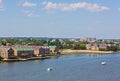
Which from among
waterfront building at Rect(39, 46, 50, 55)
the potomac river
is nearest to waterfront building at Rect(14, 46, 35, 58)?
waterfront building at Rect(39, 46, 50, 55)

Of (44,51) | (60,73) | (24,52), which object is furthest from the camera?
(44,51)

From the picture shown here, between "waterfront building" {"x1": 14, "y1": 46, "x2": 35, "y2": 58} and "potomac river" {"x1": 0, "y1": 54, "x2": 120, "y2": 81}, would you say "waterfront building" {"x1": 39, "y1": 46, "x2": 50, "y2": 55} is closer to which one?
"waterfront building" {"x1": 14, "y1": 46, "x2": 35, "y2": 58}

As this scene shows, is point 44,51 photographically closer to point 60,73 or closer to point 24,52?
point 24,52

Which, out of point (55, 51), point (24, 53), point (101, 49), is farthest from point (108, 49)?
point (24, 53)

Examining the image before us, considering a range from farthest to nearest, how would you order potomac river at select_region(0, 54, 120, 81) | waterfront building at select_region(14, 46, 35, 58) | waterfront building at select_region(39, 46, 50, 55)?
waterfront building at select_region(39, 46, 50, 55) → waterfront building at select_region(14, 46, 35, 58) → potomac river at select_region(0, 54, 120, 81)

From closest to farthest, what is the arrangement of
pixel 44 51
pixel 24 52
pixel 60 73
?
pixel 60 73
pixel 24 52
pixel 44 51

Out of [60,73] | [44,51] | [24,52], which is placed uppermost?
[24,52]

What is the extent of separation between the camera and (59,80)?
74.5ft

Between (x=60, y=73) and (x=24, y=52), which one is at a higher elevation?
(x=24, y=52)

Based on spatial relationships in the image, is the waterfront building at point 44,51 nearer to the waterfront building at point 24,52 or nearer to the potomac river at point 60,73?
the waterfront building at point 24,52

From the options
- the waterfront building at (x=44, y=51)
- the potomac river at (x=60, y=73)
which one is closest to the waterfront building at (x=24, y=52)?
the waterfront building at (x=44, y=51)

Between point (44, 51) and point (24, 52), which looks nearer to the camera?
point (24, 52)

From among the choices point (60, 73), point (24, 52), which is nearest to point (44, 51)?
point (24, 52)

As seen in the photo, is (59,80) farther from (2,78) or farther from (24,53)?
(24,53)
